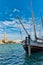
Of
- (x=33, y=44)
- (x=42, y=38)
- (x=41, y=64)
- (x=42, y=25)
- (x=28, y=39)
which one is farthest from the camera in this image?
(x=42, y=25)

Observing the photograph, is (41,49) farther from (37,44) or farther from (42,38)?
(42,38)

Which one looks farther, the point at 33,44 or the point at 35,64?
the point at 33,44

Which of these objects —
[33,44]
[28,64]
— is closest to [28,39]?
[33,44]

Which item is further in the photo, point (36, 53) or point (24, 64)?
point (36, 53)

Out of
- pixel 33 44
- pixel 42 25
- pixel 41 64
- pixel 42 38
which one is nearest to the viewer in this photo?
pixel 41 64

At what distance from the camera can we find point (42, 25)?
80062 millimetres

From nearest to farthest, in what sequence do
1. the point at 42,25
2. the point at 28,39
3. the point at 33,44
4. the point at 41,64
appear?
the point at 41,64
the point at 28,39
the point at 33,44
the point at 42,25

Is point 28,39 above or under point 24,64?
above

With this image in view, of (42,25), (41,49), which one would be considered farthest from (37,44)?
(42,25)

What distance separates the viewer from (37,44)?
204 feet

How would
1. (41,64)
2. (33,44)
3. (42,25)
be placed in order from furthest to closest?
(42,25), (33,44), (41,64)

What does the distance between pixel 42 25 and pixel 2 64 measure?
4190 centimetres

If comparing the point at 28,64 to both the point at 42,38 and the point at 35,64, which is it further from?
the point at 42,38

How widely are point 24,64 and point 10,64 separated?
251 centimetres
